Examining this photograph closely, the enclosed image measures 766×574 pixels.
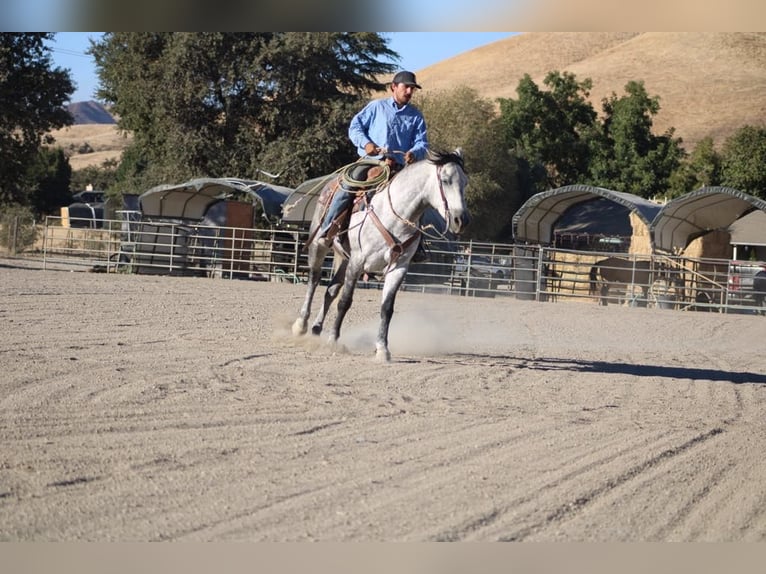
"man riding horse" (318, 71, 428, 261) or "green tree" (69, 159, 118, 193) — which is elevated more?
"green tree" (69, 159, 118, 193)

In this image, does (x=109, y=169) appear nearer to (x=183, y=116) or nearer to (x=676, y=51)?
(x=183, y=116)

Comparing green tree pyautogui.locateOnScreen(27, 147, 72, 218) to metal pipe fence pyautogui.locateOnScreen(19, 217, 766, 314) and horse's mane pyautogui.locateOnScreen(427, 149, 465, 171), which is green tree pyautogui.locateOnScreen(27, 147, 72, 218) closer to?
metal pipe fence pyautogui.locateOnScreen(19, 217, 766, 314)

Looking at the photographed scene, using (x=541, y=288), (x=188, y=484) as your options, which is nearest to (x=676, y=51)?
(x=541, y=288)

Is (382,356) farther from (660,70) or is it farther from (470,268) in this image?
(660,70)

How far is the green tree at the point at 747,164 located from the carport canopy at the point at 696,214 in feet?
55.8

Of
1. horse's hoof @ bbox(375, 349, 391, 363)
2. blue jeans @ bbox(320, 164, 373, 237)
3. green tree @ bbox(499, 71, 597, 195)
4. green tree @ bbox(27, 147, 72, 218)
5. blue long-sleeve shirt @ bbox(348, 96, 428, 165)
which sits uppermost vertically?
green tree @ bbox(499, 71, 597, 195)

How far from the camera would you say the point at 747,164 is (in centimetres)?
4525

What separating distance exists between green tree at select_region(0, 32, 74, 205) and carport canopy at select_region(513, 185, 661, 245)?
16.7m

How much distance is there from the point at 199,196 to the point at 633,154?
28.6m

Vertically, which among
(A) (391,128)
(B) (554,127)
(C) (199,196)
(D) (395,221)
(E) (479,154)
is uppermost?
(B) (554,127)

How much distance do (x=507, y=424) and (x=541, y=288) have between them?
59.2ft

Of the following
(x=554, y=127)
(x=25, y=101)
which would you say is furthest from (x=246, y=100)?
(x=554, y=127)

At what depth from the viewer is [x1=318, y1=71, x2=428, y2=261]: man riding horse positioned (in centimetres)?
1004

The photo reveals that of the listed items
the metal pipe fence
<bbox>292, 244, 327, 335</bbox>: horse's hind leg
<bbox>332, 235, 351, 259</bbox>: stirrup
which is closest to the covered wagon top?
the metal pipe fence
